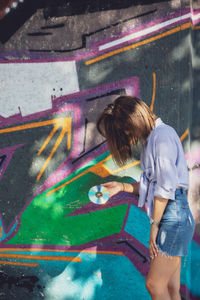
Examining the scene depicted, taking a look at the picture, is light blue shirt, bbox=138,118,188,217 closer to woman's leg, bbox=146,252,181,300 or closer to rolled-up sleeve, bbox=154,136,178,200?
rolled-up sleeve, bbox=154,136,178,200

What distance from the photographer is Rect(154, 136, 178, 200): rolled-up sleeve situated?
1960 mm

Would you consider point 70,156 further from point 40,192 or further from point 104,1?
point 104,1

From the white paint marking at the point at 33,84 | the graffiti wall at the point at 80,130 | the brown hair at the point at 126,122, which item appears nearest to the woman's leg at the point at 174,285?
the graffiti wall at the point at 80,130

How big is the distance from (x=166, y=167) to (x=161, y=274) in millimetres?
775

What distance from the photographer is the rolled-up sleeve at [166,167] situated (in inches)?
77.2

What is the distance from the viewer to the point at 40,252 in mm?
3021

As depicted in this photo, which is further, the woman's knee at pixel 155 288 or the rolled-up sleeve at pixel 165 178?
the woman's knee at pixel 155 288

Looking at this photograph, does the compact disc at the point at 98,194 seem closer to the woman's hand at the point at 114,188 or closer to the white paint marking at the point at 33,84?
the woman's hand at the point at 114,188

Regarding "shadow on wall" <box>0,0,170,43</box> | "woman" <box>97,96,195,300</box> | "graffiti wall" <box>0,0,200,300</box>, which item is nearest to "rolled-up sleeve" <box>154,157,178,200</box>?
"woman" <box>97,96,195,300</box>

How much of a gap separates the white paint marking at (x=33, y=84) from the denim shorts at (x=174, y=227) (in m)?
1.33

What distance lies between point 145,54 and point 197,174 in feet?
3.95

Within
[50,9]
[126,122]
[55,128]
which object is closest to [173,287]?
[126,122]

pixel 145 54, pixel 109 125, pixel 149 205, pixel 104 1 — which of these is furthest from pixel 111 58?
pixel 149 205

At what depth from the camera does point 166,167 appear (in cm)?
197
